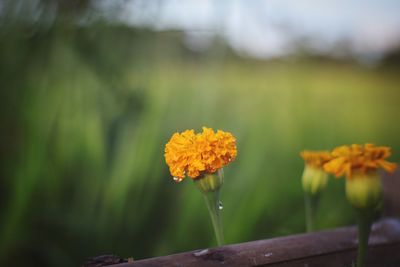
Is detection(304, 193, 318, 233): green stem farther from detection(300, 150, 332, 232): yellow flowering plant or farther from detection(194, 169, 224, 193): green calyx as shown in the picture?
detection(194, 169, 224, 193): green calyx

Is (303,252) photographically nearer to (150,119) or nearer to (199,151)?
(199,151)

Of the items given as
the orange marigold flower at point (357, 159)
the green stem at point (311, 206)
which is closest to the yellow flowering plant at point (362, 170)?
the orange marigold flower at point (357, 159)

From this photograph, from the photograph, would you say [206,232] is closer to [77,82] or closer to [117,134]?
[117,134]

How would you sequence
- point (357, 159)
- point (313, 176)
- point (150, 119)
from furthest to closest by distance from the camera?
A: point (150, 119) → point (313, 176) → point (357, 159)

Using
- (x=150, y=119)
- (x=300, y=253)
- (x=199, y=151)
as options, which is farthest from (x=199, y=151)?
(x=150, y=119)

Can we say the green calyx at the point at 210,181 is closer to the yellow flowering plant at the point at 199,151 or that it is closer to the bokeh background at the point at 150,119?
the yellow flowering plant at the point at 199,151

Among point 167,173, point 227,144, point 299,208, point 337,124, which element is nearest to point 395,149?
point 337,124
